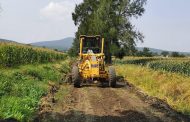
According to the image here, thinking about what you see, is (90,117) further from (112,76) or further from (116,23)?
(116,23)

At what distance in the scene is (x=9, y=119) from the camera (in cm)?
1114

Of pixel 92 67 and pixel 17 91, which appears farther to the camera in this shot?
pixel 92 67

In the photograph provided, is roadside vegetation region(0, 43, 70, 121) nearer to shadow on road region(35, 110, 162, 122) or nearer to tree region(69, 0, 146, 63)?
shadow on road region(35, 110, 162, 122)

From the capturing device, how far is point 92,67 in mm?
23359

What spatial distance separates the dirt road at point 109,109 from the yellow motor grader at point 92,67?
2.92m

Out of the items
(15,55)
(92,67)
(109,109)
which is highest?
(15,55)

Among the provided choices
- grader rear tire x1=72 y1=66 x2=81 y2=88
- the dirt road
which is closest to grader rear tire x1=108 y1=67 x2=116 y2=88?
grader rear tire x1=72 y1=66 x2=81 y2=88

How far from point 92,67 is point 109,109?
851cm

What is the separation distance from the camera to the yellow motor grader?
76.0ft

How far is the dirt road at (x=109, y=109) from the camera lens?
43.0 feet

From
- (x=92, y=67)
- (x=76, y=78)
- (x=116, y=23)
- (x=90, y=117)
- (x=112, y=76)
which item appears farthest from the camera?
(x=116, y=23)

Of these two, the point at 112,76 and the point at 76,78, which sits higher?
the point at 112,76

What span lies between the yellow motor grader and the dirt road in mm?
2919

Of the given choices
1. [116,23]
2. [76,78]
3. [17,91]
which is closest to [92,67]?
[76,78]
